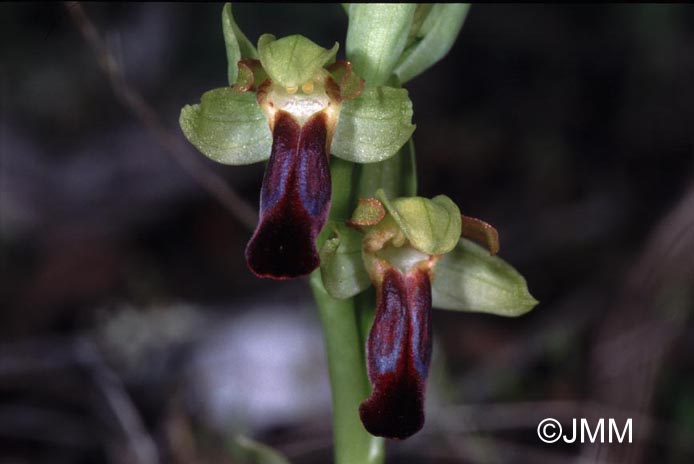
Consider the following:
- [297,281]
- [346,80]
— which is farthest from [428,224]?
[297,281]

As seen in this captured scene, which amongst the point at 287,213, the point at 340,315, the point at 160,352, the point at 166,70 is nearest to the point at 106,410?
the point at 160,352

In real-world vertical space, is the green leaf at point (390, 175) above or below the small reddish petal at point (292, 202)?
above

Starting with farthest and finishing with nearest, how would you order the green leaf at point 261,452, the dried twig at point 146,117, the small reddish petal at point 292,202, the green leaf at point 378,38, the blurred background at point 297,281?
the blurred background at point 297,281
the dried twig at point 146,117
the green leaf at point 261,452
the green leaf at point 378,38
the small reddish petal at point 292,202

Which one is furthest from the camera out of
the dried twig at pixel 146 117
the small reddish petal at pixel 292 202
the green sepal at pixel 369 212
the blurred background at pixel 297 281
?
the blurred background at pixel 297 281

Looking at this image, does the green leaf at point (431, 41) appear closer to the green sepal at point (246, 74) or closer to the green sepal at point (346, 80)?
the green sepal at point (346, 80)

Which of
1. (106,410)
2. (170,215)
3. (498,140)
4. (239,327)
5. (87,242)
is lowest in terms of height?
(106,410)

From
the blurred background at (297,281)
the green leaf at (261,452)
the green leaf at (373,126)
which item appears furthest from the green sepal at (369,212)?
the blurred background at (297,281)

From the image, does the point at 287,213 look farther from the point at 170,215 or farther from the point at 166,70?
the point at 166,70

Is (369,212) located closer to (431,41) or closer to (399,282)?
(399,282)
